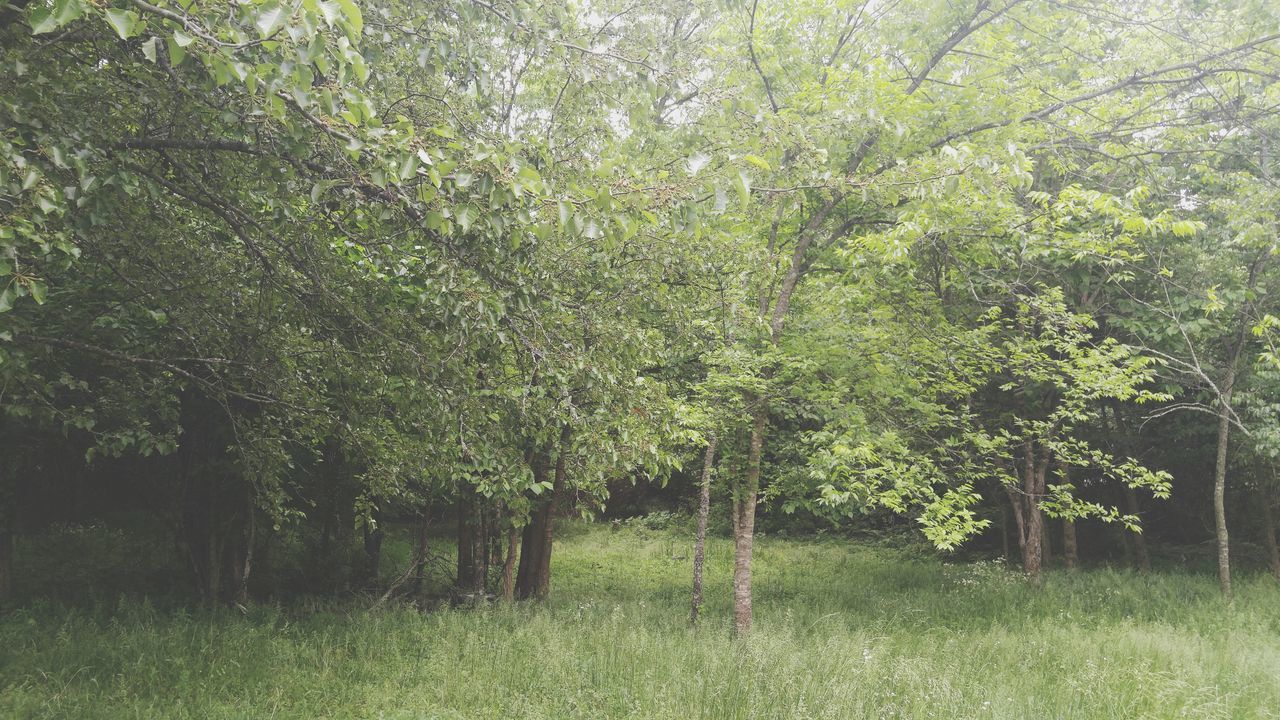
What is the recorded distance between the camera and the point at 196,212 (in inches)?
223

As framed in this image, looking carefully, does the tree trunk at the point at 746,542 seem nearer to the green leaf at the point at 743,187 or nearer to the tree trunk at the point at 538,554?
the tree trunk at the point at 538,554

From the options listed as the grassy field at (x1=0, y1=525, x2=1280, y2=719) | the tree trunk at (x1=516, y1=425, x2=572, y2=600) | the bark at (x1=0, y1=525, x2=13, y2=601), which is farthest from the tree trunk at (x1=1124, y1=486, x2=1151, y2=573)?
the bark at (x1=0, y1=525, x2=13, y2=601)

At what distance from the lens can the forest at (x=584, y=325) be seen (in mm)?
3711

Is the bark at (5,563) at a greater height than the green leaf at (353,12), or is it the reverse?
the green leaf at (353,12)

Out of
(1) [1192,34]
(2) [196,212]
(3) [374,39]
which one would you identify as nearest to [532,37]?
(3) [374,39]

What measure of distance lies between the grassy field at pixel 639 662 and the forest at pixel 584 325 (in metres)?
0.06

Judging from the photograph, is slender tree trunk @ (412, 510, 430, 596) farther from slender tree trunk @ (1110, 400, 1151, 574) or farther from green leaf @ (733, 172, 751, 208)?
slender tree trunk @ (1110, 400, 1151, 574)

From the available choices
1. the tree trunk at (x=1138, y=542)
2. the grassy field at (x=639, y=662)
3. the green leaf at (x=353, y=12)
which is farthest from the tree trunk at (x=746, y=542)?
the tree trunk at (x=1138, y=542)

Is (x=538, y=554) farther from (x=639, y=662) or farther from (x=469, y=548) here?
(x=639, y=662)

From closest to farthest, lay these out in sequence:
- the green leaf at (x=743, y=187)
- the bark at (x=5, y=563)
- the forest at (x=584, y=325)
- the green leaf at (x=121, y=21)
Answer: the green leaf at (x=121, y=21) < the green leaf at (x=743, y=187) < the forest at (x=584, y=325) < the bark at (x=5, y=563)

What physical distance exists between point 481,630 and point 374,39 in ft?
19.8

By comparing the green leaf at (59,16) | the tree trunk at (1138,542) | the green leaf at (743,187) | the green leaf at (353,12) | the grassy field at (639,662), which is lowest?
the grassy field at (639,662)

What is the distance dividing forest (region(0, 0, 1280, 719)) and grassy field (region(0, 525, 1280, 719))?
6cm

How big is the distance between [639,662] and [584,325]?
355cm
